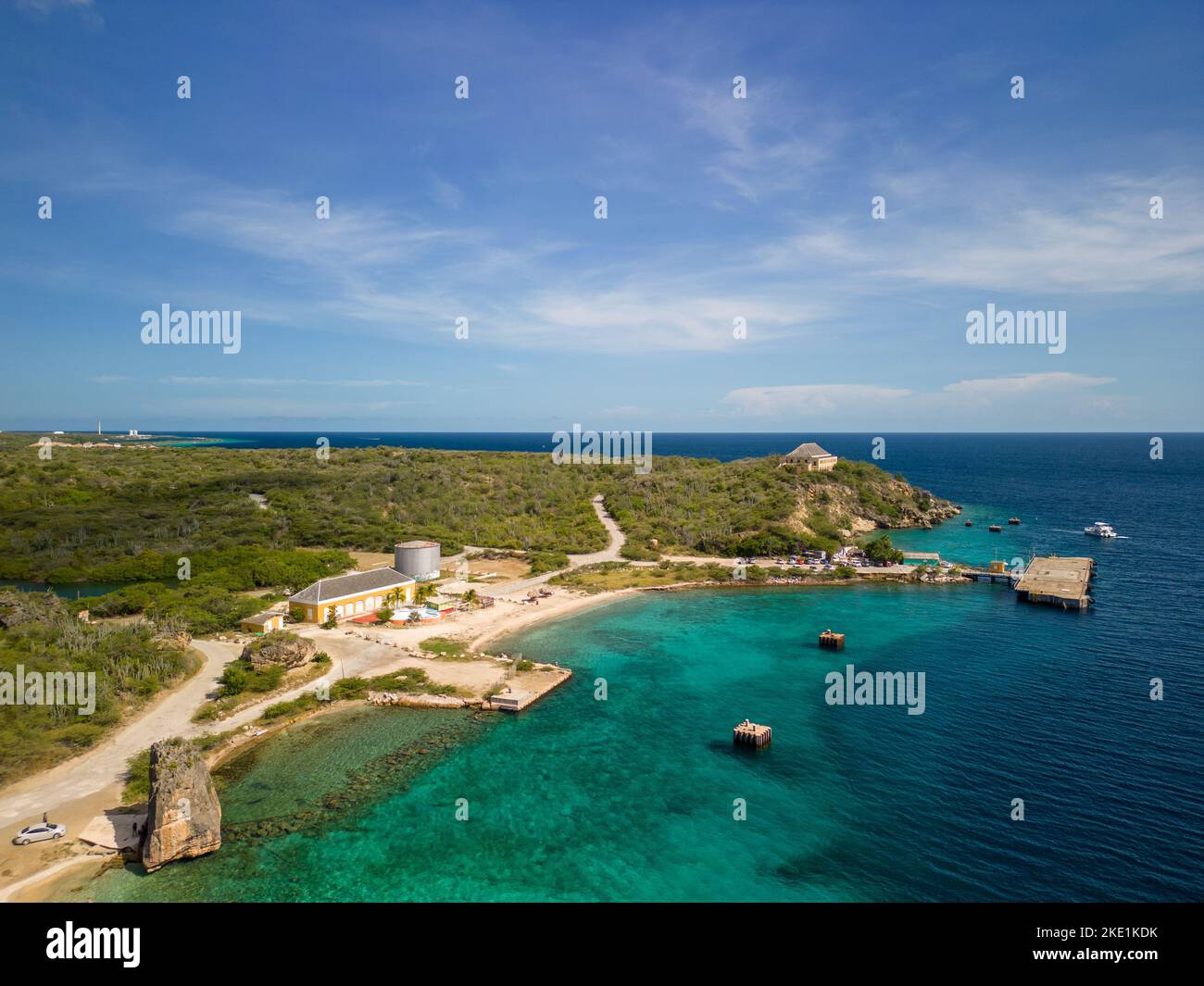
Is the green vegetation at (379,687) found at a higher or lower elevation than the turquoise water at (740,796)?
higher

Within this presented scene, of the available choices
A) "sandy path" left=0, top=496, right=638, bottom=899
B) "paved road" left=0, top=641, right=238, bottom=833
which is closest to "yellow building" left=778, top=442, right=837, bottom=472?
"sandy path" left=0, top=496, right=638, bottom=899

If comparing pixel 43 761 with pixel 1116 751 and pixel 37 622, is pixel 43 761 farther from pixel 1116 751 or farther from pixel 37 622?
pixel 1116 751

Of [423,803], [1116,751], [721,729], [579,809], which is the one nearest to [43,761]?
[423,803]

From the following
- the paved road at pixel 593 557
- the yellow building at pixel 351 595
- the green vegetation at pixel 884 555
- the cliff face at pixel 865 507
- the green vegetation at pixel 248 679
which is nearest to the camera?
the green vegetation at pixel 248 679

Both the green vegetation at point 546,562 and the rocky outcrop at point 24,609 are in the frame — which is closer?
the rocky outcrop at point 24,609

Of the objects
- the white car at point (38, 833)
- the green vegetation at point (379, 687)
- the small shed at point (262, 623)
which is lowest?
the white car at point (38, 833)

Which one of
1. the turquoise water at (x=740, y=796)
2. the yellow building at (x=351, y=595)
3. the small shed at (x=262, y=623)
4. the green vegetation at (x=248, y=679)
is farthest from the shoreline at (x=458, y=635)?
the small shed at (x=262, y=623)

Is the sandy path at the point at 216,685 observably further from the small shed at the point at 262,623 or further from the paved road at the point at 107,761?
the small shed at the point at 262,623
